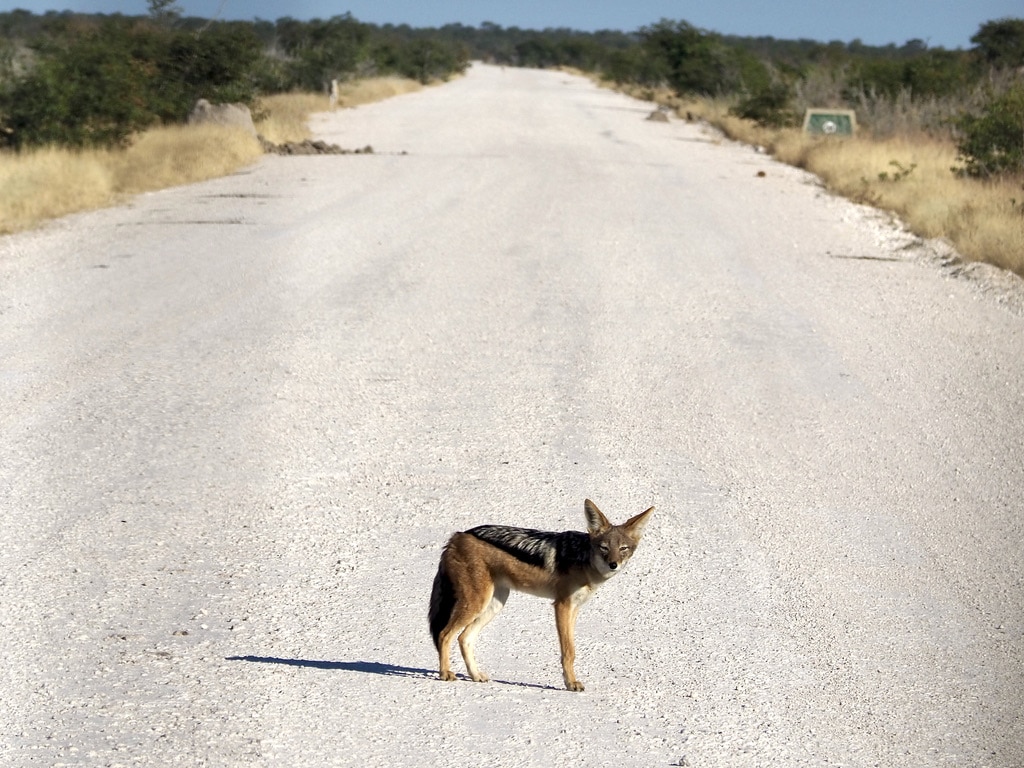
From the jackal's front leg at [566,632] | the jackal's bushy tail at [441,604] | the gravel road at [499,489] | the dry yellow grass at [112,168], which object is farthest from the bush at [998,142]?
the jackal's bushy tail at [441,604]

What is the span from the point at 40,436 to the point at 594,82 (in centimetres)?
7346

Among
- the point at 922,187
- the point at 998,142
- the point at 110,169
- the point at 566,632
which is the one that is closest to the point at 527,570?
the point at 566,632

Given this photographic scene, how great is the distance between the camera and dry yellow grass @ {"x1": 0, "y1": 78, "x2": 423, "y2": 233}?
16.9 metres

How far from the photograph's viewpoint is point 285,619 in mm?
5602

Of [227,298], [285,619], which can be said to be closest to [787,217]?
[227,298]

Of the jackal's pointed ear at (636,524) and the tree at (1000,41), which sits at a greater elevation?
the tree at (1000,41)

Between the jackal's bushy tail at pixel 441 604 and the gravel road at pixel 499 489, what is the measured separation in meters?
0.26

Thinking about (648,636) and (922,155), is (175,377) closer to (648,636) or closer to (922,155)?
(648,636)

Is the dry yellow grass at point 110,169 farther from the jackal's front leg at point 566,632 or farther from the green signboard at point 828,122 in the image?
the jackal's front leg at point 566,632

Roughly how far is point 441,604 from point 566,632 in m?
0.46

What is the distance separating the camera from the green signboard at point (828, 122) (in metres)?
26.8

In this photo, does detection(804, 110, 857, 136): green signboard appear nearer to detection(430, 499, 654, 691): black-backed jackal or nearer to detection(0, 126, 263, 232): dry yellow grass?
detection(0, 126, 263, 232): dry yellow grass

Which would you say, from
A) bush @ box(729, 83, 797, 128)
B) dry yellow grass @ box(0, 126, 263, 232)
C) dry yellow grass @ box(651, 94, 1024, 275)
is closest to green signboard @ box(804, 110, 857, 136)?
dry yellow grass @ box(651, 94, 1024, 275)

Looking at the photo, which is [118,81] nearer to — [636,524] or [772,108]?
[772,108]
